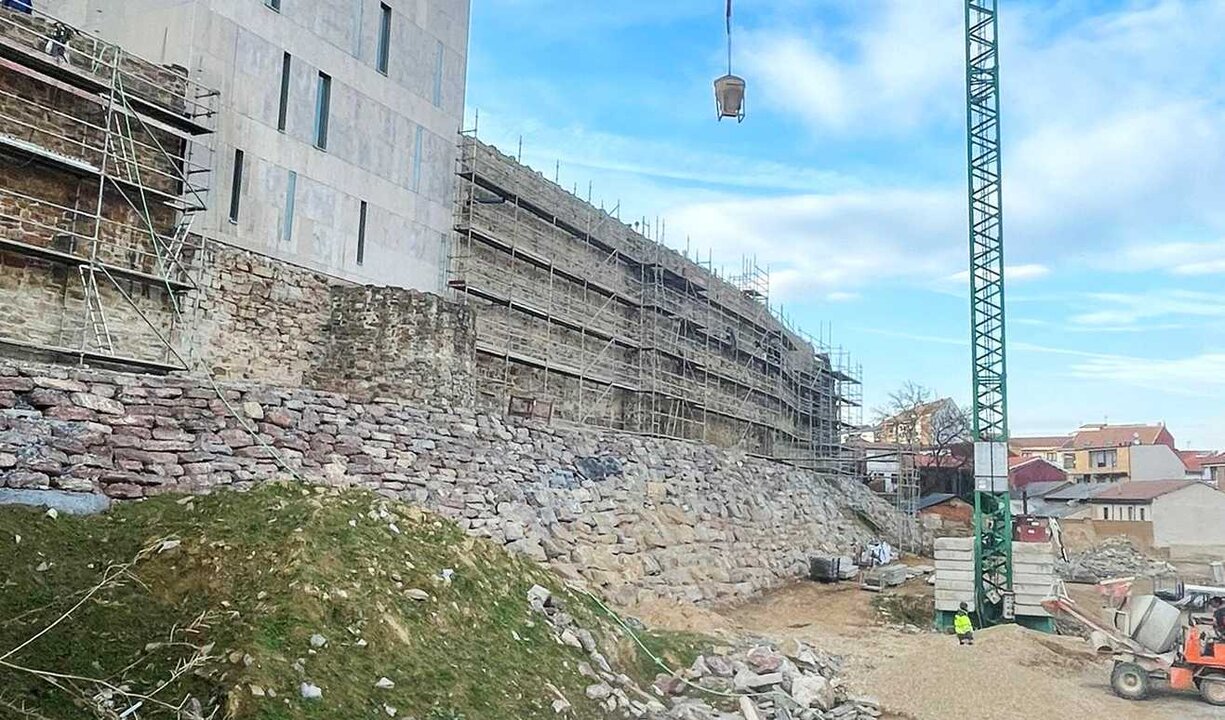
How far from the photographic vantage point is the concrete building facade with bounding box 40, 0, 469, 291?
15.9 meters

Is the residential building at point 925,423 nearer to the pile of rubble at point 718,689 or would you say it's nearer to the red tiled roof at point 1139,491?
the red tiled roof at point 1139,491

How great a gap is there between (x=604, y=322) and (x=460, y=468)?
1324 centimetres

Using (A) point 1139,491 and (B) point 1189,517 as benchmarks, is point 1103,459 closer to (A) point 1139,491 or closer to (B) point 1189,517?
(A) point 1139,491

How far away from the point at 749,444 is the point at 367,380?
22330 mm

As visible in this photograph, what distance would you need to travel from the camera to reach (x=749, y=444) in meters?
36.3

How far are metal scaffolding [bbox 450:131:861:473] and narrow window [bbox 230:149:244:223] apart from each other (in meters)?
5.96

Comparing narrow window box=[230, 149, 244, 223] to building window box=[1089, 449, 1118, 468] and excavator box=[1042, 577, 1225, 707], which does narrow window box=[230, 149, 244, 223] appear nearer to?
excavator box=[1042, 577, 1225, 707]

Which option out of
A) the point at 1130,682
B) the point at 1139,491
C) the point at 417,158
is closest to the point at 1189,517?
the point at 1139,491

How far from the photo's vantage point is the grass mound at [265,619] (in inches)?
254

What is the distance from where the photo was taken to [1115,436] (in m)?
65.0

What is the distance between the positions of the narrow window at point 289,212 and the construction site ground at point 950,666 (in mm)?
9532

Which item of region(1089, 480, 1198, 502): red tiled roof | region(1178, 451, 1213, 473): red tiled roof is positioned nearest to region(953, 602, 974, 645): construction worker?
region(1089, 480, 1198, 502): red tiled roof

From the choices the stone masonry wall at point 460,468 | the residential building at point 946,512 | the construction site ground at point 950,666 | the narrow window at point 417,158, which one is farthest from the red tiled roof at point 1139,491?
the narrow window at point 417,158

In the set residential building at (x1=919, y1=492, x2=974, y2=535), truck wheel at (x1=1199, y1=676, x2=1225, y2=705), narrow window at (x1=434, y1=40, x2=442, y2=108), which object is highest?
narrow window at (x1=434, y1=40, x2=442, y2=108)
